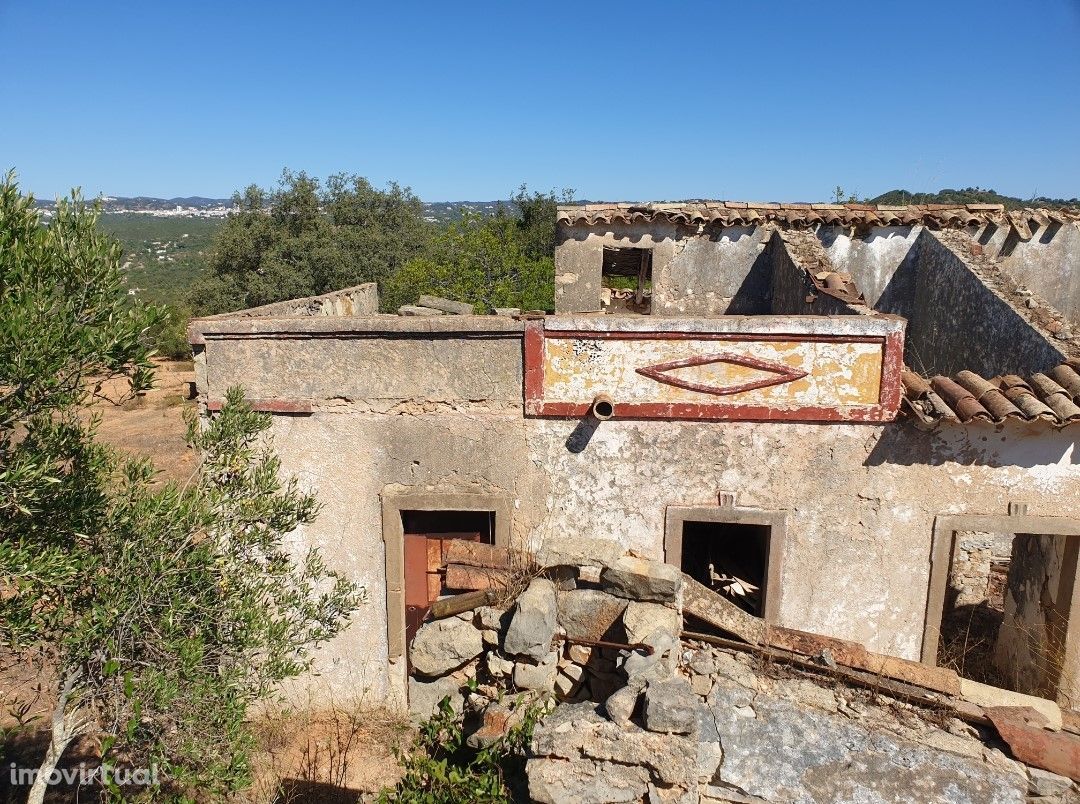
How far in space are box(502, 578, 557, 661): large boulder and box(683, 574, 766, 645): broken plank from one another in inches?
56.4

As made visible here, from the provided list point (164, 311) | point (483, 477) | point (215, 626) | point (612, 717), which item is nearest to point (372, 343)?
point (483, 477)

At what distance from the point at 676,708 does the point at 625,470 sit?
2.69 meters

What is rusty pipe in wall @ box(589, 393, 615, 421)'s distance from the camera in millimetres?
6219

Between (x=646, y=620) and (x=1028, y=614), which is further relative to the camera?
(x=1028, y=614)

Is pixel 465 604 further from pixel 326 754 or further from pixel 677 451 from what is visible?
pixel 326 754

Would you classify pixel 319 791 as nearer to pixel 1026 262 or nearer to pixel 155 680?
pixel 155 680

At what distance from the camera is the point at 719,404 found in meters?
6.26

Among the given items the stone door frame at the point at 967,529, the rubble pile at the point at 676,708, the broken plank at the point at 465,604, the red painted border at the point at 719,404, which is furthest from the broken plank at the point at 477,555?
the stone door frame at the point at 967,529

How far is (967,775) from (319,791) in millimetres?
5126

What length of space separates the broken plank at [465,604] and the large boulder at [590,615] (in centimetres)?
64

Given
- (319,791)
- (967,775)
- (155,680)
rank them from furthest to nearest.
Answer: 1. (319,791)
2. (967,775)
3. (155,680)

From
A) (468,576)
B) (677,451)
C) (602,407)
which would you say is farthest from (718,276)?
(468,576)

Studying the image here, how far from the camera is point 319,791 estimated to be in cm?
607

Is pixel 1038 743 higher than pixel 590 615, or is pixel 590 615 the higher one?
pixel 590 615
